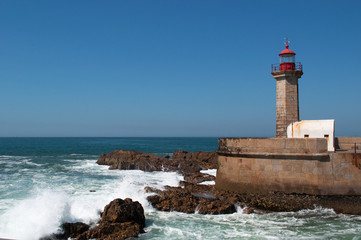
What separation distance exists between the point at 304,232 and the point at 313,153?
10.5 feet

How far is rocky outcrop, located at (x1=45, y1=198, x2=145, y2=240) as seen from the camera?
7633 millimetres

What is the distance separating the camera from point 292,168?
35.7ft

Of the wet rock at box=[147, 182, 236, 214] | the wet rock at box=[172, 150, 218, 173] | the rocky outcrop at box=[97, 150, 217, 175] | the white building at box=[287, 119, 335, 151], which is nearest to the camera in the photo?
the wet rock at box=[147, 182, 236, 214]

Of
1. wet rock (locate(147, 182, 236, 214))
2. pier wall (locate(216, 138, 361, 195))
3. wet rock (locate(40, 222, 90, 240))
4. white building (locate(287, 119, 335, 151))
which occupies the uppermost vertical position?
white building (locate(287, 119, 335, 151))

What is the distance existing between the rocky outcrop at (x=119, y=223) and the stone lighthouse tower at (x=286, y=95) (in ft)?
27.9

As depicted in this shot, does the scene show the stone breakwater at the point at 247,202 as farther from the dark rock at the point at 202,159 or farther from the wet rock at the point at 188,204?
the dark rock at the point at 202,159

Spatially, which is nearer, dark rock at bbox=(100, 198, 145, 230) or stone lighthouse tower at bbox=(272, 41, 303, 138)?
dark rock at bbox=(100, 198, 145, 230)

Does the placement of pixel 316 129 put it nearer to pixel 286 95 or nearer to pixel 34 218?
pixel 286 95

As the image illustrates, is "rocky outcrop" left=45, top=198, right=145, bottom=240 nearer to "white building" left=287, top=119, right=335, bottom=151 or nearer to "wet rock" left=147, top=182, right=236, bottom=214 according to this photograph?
"wet rock" left=147, top=182, right=236, bottom=214

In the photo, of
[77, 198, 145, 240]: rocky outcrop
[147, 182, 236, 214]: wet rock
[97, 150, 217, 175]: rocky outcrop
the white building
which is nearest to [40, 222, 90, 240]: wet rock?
[77, 198, 145, 240]: rocky outcrop

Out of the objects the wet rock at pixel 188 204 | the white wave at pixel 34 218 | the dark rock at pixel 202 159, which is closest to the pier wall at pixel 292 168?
the wet rock at pixel 188 204

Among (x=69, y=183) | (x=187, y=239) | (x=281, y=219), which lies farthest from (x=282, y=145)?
(x=69, y=183)

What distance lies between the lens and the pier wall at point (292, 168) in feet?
34.4

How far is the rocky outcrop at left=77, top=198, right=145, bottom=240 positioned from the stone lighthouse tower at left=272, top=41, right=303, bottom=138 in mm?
8515
